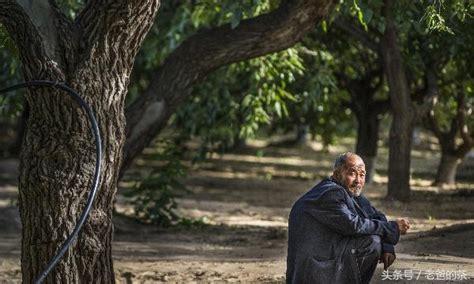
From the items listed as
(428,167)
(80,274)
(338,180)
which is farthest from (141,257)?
(428,167)

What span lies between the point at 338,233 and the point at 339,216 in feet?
0.54

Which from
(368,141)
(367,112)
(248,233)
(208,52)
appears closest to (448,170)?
(368,141)

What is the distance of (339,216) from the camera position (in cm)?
623

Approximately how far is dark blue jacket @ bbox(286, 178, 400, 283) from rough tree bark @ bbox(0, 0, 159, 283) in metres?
1.46

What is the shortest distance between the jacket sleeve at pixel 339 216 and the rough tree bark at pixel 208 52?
3919mm

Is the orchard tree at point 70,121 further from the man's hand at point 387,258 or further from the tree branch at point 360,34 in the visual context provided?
the tree branch at point 360,34

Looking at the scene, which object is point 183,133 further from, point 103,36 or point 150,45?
point 103,36

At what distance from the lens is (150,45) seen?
51.5ft

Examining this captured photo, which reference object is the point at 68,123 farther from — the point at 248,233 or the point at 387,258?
the point at 248,233

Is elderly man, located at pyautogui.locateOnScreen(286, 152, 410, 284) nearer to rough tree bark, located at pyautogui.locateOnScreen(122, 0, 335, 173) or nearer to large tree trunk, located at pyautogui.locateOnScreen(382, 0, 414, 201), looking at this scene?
rough tree bark, located at pyautogui.locateOnScreen(122, 0, 335, 173)

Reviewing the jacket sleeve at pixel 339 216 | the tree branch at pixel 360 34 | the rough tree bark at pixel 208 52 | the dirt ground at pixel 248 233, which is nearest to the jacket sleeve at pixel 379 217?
the jacket sleeve at pixel 339 216

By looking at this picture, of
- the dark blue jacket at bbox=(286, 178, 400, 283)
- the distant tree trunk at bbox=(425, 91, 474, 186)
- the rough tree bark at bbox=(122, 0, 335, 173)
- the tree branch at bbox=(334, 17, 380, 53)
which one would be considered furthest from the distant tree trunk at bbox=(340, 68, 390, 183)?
the dark blue jacket at bbox=(286, 178, 400, 283)

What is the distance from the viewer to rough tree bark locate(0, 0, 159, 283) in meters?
6.77

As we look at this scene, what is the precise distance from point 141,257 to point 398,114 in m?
5.45
